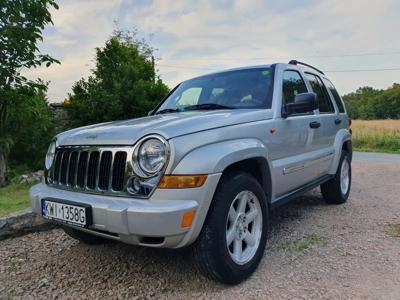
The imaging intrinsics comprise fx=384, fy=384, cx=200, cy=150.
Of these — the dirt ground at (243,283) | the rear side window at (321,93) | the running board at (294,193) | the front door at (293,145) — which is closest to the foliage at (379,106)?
the rear side window at (321,93)

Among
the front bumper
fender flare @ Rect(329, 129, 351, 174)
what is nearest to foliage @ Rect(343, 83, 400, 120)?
fender flare @ Rect(329, 129, 351, 174)

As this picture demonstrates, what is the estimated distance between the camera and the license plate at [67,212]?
102 inches

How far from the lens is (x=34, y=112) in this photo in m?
6.06

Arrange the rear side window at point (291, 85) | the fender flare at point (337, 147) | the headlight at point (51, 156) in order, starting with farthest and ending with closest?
the fender flare at point (337, 147) → the rear side window at point (291, 85) → the headlight at point (51, 156)

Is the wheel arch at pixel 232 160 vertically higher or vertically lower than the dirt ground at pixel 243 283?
higher

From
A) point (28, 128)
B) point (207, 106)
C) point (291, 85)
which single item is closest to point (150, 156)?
point (207, 106)

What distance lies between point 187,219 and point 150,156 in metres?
0.48

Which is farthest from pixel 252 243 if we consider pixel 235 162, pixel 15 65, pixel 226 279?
pixel 15 65

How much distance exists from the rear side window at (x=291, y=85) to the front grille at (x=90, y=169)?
1844mm

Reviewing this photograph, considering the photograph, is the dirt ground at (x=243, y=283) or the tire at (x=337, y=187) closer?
the dirt ground at (x=243, y=283)

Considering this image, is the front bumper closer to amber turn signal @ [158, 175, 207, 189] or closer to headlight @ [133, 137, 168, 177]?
amber turn signal @ [158, 175, 207, 189]

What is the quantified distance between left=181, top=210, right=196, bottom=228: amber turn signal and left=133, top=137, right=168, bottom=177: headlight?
34cm

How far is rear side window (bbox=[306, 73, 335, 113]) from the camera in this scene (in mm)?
4727

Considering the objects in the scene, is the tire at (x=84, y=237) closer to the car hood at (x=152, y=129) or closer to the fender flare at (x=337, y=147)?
the car hood at (x=152, y=129)
